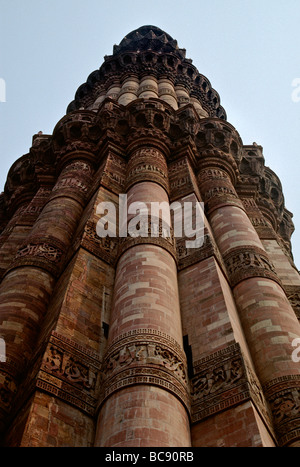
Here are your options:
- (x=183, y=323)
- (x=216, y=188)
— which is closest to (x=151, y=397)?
(x=183, y=323)

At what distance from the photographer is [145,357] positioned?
239 inches

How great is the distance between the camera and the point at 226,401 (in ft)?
19.1

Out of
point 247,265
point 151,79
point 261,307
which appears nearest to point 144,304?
point 261,307

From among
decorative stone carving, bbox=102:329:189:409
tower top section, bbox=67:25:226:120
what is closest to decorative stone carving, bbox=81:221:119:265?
decorative stone carving, bbox=102:329:189:409

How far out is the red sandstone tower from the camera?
18.5 feet

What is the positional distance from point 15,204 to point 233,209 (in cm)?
669

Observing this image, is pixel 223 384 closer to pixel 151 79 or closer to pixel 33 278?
pixel 33 278

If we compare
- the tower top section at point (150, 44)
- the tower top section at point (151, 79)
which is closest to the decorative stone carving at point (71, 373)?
the tower top section at point (151, 79)

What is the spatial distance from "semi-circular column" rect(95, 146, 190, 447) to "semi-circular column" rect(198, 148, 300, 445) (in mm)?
1250

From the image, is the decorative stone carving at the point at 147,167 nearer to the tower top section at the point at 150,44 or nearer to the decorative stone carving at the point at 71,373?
the decorative stone carving at the point at 71,373

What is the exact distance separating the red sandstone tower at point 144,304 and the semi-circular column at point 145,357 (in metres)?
0.02

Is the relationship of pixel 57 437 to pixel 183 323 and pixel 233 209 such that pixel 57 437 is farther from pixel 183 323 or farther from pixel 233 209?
pixel 233 209

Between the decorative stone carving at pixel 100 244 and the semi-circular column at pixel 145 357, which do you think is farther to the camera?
the decorative stone carving at pixel 100 244

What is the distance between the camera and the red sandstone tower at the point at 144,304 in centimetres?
564
